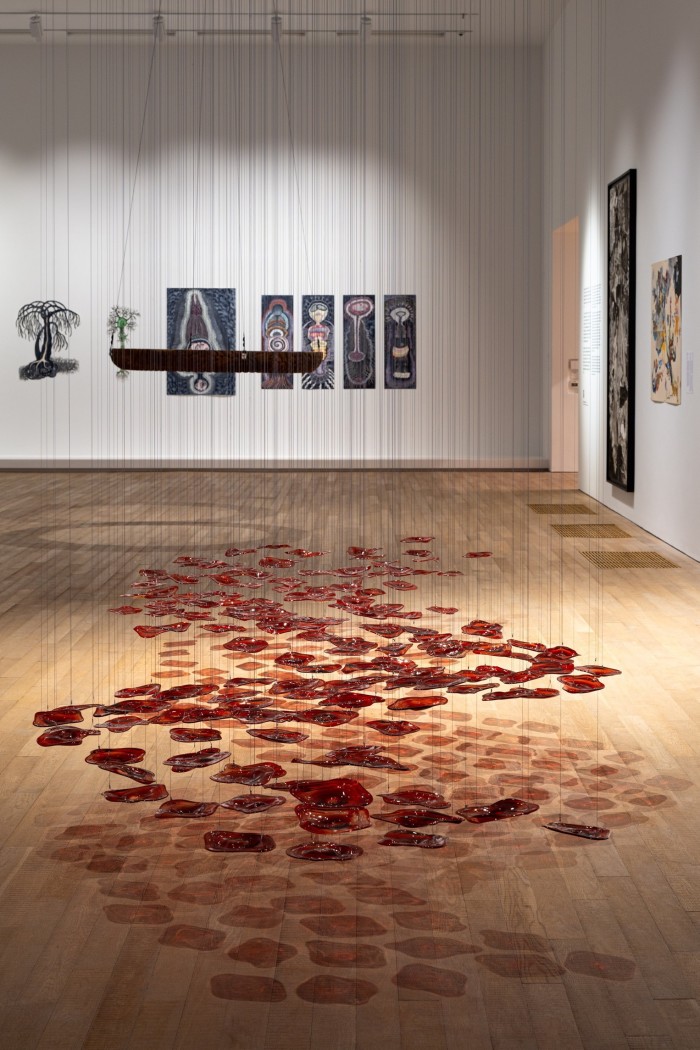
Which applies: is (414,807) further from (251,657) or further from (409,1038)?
(251,657)

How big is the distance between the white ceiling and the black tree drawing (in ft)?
11.3

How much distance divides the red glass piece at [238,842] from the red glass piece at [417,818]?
1.24ft

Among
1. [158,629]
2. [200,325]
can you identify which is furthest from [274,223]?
A: [158,629]

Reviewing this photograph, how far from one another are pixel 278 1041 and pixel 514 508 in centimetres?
911

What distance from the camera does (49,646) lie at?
5867 millimetres

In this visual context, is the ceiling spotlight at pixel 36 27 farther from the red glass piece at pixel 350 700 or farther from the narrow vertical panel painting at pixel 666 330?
the red glass piece at pixel 350 700

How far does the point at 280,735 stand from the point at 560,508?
7396 millimetres

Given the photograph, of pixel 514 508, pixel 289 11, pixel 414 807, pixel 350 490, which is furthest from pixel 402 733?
pixel 289 11

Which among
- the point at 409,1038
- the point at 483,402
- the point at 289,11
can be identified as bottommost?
the point at 409,1038

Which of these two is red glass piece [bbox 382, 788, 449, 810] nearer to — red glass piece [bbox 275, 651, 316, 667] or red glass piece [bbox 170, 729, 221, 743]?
red glass piece [bbox 170, 729, 221, 743]

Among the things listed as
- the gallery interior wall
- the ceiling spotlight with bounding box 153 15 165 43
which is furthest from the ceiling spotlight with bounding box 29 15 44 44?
the gallery interior wall

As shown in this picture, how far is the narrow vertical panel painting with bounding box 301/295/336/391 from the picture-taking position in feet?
50.9

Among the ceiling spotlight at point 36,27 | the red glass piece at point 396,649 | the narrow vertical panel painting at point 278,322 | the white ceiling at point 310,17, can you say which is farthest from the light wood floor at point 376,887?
the ceiling spotlight at point 36,27

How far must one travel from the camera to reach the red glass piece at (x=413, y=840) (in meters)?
3.44
